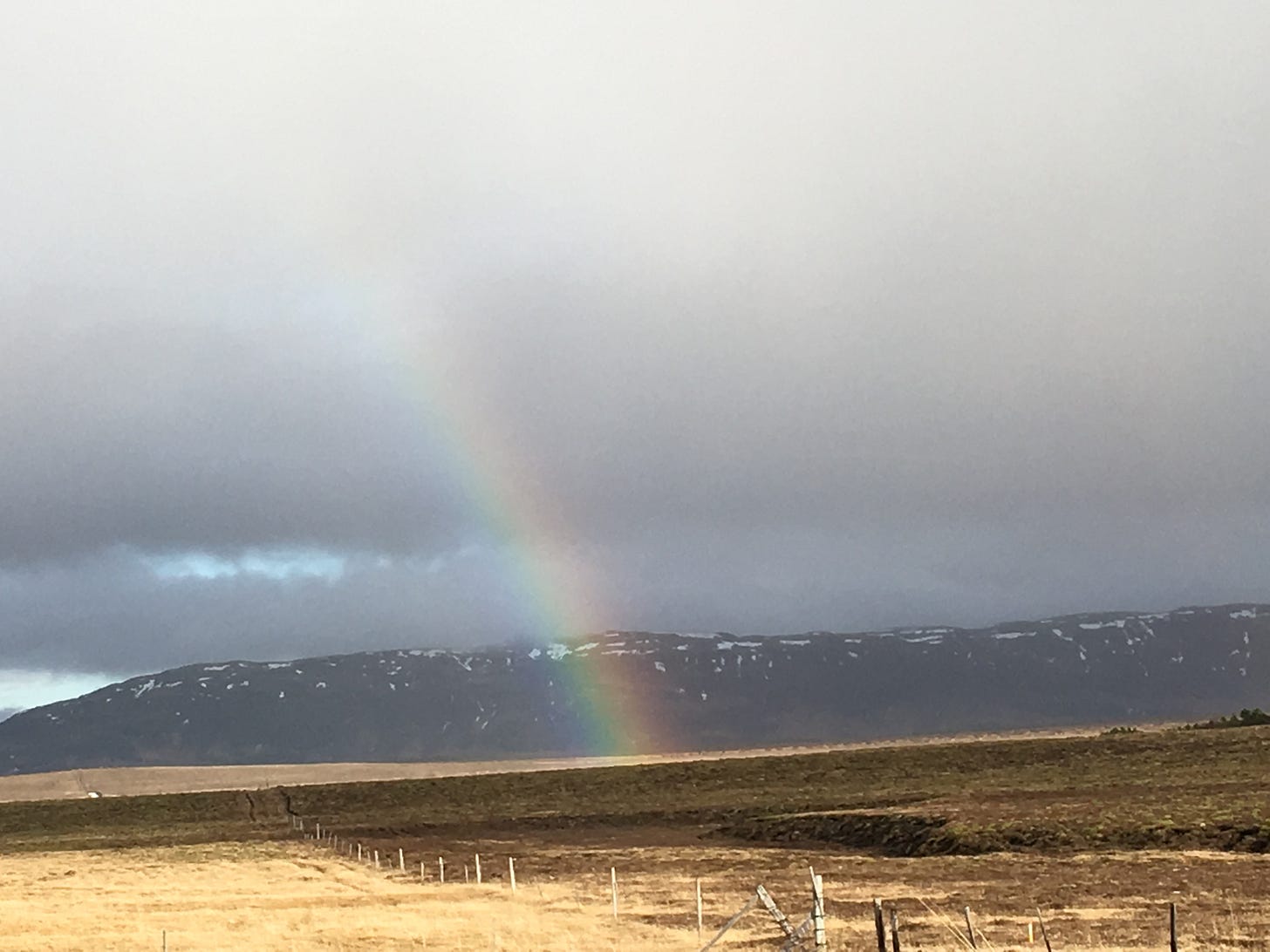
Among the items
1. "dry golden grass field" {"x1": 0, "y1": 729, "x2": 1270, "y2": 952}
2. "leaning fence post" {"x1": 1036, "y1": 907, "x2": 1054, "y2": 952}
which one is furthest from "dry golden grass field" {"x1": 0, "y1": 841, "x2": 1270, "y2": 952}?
"leaning fence post" {"x1": 1036, "y1": 907, "x2": 1054, "y2": 952}

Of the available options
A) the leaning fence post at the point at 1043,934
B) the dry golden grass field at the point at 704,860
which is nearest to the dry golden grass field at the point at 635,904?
the dry golden grass field at the point at 704,860

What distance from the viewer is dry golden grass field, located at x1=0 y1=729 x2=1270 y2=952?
94.0 feet

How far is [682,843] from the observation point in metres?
64.1

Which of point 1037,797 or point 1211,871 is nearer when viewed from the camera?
point 1211,871

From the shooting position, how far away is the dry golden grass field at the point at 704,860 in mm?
28656

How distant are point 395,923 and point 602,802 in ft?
233

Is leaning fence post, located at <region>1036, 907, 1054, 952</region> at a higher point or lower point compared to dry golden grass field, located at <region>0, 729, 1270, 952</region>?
higher

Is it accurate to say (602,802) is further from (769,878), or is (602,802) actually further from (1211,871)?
(1211,871)

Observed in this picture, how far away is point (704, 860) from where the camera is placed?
52344 millimetres

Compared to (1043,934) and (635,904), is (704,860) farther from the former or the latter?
(1043,934)

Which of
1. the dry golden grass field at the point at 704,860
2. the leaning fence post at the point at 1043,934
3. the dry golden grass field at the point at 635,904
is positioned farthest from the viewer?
the dry golden grass field at the point at 704,860

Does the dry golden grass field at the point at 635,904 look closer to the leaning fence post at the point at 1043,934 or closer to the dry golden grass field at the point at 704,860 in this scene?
the dry golden grass field at the point at 704,860

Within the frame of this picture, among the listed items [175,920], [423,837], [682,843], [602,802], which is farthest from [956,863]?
[602,802]

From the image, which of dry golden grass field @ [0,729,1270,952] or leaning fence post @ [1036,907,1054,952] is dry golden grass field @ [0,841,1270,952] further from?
leaning fence post @ [1036,907,1054,952]
